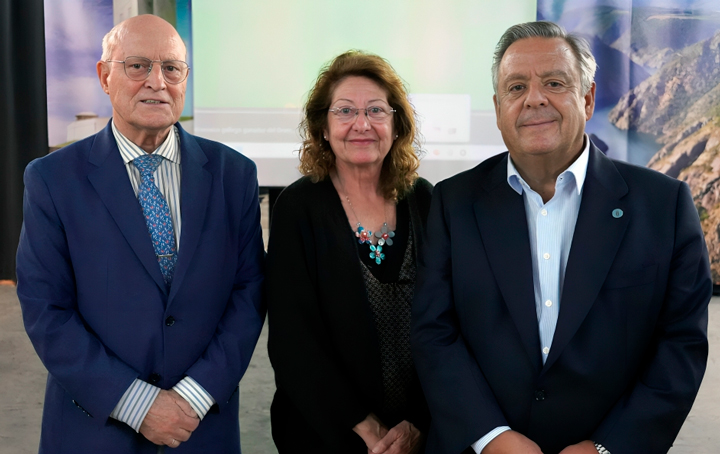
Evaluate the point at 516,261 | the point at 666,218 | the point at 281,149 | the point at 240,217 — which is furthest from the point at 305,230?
the point at 281,149

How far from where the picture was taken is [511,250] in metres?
1.63

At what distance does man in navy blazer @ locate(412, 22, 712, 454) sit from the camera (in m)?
1.56

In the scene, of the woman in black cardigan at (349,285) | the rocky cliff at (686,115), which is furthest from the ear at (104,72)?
the rocky cliff at (686,115)

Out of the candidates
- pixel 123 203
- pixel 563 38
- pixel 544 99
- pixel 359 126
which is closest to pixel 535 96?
pixel 544 99

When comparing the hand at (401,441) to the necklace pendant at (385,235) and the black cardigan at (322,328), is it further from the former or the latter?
the necklace pendant at (385,235)

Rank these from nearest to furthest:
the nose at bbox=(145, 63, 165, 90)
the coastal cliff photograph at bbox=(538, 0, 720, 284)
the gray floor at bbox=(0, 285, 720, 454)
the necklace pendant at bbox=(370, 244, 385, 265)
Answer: the nose at bbox=(145, 63, 165, 90)
the necklace pendant at bbox=(370, 244, 385, 265)
the gray floor at bbox=(0, 285, 720, 454)
the coastal cliff photograph at bbox=(538, 0, 720, 284)

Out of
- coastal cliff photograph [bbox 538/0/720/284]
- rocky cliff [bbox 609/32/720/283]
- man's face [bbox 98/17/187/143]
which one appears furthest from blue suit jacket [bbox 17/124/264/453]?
rocky cliff [bbox 609/32/720/283]

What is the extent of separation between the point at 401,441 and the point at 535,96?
107 centimetres

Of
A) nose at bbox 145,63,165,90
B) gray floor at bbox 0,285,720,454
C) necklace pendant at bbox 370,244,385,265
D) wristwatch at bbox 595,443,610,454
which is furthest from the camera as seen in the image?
gray floor at bbox 0,285,720,454

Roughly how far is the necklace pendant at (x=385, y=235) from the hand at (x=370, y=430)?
0.53 meters

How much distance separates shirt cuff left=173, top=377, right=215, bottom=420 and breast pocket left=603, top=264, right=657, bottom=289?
1100mm

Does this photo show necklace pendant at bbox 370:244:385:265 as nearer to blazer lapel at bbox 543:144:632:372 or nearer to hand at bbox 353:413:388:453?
hand at bbox 353:413:388:453

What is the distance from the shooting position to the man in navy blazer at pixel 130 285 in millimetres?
1761

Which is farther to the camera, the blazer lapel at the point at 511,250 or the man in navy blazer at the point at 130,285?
the man in navy blazer at the point at 130,285
